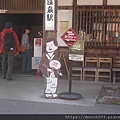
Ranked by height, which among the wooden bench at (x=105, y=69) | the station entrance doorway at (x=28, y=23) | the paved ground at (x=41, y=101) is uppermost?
the station entrance doorway at (x=28, y=23)

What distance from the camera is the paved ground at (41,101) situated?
6.44 m

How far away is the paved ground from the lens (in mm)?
6441

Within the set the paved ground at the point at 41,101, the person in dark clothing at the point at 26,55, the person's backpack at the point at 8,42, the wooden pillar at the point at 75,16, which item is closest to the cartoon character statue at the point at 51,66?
the paved ground at the point at 41,101

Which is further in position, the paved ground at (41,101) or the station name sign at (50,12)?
the station name sign at (50,12)

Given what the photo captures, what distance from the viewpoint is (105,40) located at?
33.0 ft

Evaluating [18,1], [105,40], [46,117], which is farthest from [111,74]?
[46,117]

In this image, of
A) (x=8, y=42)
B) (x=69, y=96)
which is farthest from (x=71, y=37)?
(x=8, y=42)

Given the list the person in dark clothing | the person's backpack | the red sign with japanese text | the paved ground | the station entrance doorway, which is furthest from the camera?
the station entrance doorway

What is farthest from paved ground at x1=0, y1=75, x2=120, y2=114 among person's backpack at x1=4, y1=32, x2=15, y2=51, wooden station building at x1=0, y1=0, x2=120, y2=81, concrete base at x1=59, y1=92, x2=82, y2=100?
person's backpack at x1=4, y1=32, x2=15, y2=51

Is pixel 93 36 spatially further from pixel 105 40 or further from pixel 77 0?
pixel 77 0

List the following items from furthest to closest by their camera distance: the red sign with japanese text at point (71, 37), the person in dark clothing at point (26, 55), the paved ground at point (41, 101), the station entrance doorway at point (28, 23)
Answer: the station entrance doorway at point (28, 23) < the person in dark clothing at point (26, 55) < the red sign with japanese text at point (71, 37) < the paved ground at point (41, 101)

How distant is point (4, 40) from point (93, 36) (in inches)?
127

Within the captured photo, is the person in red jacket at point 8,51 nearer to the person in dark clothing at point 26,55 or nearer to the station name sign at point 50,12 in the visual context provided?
the station name sign at point 50,12

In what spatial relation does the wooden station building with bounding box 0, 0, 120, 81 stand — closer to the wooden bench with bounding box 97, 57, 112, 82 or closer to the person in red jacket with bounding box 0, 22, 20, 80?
the wooden bench with bounding box 97, 57, 112, 82
